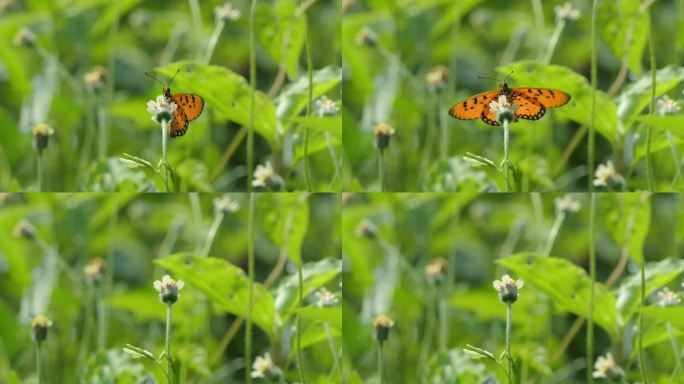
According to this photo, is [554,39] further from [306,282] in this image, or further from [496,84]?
[306,282]

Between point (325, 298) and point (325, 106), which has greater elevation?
point (325, 106)

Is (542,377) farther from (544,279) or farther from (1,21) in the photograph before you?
(1,21)

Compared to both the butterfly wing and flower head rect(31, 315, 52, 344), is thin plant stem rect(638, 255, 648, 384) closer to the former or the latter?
the butterfly wing

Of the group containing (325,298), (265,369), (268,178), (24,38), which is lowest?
(265,369)

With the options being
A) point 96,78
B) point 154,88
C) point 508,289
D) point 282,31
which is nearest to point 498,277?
point 508,289

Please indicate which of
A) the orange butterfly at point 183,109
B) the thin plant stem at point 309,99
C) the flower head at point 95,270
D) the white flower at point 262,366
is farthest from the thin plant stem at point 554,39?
the flower head at point 95,270

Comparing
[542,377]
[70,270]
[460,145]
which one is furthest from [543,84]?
[70,270]
